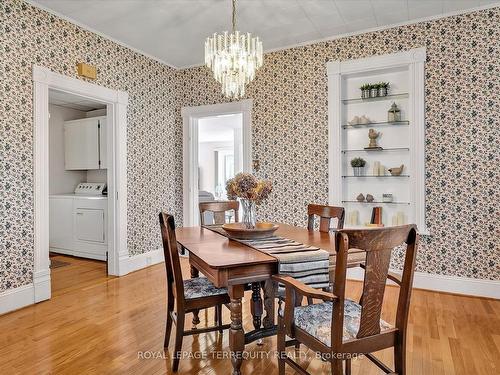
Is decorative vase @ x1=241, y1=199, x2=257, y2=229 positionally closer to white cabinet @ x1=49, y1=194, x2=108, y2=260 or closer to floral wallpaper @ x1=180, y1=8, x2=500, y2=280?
floral wallpaper @ x1=180, y1=8, x2=500, y2=280

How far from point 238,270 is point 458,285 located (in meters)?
2.92

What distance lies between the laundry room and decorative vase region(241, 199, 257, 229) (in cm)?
295

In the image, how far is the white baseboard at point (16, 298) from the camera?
3.12 m

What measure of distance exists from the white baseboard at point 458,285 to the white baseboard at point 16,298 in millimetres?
3963

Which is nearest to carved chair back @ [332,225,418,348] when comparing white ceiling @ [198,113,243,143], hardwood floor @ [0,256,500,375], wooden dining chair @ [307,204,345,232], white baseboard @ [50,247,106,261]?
hardwood floor @ [0,256,500,375]

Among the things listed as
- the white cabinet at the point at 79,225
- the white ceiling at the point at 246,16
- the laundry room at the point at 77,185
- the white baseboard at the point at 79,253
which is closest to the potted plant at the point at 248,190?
the white ceiling at the point at 246,16

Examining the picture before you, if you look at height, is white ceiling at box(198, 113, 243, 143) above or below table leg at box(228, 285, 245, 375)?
above

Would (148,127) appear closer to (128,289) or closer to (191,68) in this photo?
(191,68)

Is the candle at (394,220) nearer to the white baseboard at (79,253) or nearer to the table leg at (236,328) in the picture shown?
the table leg at (236,328)

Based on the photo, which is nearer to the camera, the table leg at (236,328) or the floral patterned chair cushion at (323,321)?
the floral patterned chair cushion at (323,321)

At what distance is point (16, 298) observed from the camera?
3.22 meters

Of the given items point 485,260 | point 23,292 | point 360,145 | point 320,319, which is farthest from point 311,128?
point 23,292

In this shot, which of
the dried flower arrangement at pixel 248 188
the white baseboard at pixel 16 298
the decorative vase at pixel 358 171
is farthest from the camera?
the decorative vase at pixel 358 171

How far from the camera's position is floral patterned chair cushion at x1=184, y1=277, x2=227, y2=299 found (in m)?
2.21
